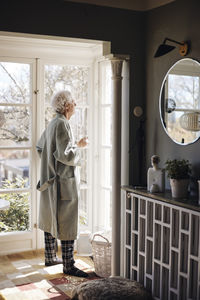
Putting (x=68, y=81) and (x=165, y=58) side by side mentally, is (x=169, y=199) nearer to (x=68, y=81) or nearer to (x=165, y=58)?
(x=165, y=58)

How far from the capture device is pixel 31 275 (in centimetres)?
407

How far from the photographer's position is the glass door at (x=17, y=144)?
4.53 m

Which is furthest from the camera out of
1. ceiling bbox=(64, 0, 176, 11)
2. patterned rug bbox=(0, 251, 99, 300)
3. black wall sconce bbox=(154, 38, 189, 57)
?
patterned rug bbox=(0, 251, 99, 300)

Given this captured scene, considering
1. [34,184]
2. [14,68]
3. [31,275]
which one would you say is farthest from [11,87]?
[31,275]

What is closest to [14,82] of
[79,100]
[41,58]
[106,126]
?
[41,58]

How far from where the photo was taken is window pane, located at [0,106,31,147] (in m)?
4.53

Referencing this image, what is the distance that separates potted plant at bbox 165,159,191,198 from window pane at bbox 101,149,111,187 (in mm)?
1726

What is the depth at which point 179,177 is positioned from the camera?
9.92 ft

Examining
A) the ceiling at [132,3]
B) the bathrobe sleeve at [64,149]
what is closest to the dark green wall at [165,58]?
the ceiling at [132,3]

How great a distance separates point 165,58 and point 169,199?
3.80ft

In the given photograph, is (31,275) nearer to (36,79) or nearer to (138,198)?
(138,198)

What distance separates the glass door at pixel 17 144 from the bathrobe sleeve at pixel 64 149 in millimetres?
758

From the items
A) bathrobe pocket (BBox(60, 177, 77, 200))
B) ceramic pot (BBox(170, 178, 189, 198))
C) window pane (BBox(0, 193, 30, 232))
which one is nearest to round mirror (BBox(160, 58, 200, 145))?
ceramic pot (BBox(170, 178, 189, 198))

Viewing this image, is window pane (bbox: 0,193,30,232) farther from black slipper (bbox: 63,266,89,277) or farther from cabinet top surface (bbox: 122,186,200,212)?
cabinet top surface (bbox: 122,186,200,212)
